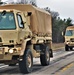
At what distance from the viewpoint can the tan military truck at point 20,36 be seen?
13883mm

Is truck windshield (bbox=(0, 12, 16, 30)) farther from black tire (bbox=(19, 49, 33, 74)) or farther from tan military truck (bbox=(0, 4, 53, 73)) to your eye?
black tire (bbox=(19, 49, 33, 74))

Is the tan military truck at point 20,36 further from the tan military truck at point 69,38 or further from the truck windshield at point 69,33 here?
the truck windshield at point 69,33

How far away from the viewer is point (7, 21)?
47.1 ft

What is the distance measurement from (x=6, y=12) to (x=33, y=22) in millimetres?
2167

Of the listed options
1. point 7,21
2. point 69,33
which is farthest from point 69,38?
point 7,21

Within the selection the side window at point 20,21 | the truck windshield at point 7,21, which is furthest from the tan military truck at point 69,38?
the truck windshield at point 7,21

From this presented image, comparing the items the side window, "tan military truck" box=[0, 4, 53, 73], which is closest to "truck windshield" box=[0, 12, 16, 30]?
"tan military truck" box=[0, 4, 53, 73]

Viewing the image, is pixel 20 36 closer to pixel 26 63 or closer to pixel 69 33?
pixel 26 63

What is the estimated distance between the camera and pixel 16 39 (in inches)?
550

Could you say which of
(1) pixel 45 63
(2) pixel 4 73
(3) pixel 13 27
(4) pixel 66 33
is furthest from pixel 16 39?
(4) pixel 66 33

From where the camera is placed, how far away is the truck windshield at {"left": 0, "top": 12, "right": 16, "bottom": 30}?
14.2 m

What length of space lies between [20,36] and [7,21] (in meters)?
0.84

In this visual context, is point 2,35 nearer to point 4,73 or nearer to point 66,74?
point 4,73

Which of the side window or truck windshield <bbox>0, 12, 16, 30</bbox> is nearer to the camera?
truck windshield <bbox>0, 12, 16, 30</bbox>
